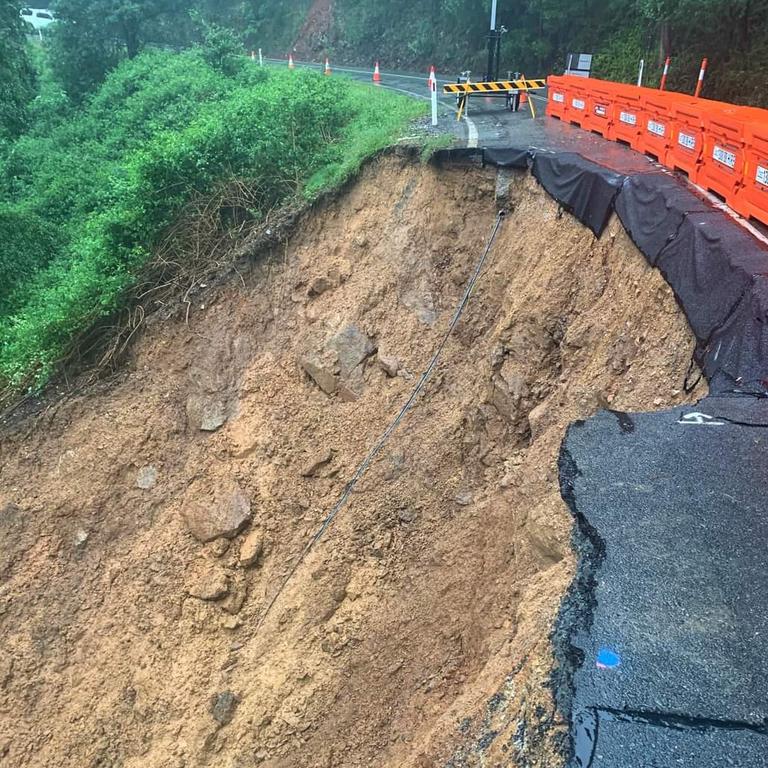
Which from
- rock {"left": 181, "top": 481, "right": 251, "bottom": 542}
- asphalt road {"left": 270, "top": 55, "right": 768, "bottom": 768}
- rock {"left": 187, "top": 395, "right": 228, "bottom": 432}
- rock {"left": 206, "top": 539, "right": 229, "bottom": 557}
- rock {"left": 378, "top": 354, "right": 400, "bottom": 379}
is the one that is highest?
asphalt road {"left": 270, "top": 55, "right": 768, "bottom": 768}

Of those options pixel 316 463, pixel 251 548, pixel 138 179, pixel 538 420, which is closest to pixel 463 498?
pixel 538 420

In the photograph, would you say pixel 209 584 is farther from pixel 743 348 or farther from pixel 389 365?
pixel 743 348

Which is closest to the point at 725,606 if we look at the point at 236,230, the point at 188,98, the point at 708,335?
the point at 708,335

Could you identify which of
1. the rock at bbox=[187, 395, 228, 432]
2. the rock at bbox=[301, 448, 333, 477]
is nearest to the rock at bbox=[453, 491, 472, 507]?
the rock at bbox=[301, 448, 333, 477]

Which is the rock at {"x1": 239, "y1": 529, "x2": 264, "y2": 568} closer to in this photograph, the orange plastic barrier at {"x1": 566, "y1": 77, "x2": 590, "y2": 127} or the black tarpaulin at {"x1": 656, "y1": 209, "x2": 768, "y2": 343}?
the black tarpaulin at {"x1": 656, "y1": 209, "x2": 768, "y2": 343}

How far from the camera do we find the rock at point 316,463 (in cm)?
785

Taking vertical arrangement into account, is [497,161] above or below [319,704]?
above

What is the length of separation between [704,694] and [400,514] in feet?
15.0

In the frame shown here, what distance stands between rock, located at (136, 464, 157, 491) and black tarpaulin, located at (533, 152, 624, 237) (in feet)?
20.6

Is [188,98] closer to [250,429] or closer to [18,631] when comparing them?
[250,429]

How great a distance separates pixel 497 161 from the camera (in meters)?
8.76

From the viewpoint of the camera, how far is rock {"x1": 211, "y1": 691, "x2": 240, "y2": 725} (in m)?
6.09

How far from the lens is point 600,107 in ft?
34.3

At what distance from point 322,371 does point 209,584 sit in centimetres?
306
